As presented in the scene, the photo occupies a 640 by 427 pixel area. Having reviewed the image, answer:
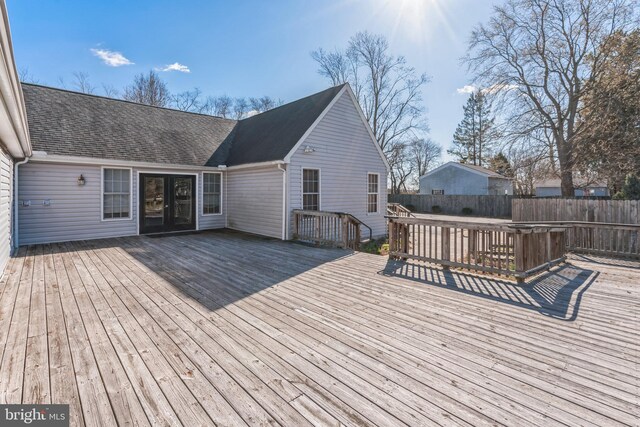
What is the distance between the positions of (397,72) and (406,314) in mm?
25159

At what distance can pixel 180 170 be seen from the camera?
10547mm

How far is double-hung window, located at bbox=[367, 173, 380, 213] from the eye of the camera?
11660 mm

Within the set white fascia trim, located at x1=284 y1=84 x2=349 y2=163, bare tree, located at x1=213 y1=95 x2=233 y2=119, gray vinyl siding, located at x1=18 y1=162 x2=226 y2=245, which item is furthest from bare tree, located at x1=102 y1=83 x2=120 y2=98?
white fascia trim, located at x1=284 y1=84 x2=349 y2=163

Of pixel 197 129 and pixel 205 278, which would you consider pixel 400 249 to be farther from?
pixel 197 129

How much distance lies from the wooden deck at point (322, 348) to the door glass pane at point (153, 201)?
484cm

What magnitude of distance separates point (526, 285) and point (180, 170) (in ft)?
33.6

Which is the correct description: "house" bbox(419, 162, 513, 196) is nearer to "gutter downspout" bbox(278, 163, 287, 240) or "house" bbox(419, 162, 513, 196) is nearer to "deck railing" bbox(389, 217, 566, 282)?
"deck railing" bbox(389, 217, 566, 282)

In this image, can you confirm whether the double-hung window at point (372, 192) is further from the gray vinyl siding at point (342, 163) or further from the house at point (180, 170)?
the gray vinyl siding at point (342, 163)

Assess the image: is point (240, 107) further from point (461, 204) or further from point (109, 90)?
point (461, 204)

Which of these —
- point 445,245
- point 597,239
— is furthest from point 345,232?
point 597,239

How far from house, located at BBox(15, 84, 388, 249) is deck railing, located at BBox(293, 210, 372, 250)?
15.6 inches

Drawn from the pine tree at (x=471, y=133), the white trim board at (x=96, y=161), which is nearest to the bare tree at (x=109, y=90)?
the white trim board at (x=96, y=161)

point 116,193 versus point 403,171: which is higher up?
point 403,171

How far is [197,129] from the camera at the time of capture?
12.6m
